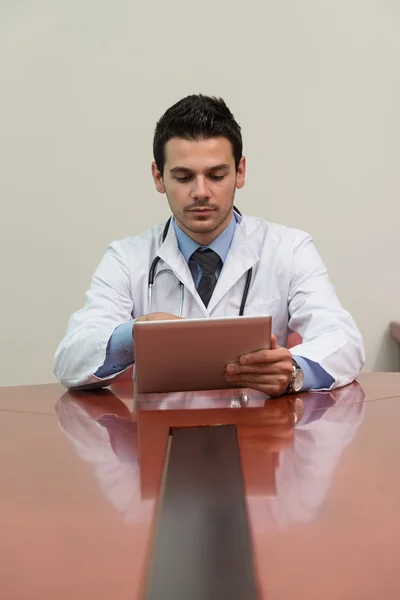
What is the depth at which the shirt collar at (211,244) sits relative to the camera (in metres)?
2.00

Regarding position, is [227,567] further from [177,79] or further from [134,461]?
[177,79]

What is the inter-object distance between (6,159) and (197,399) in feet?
6.09

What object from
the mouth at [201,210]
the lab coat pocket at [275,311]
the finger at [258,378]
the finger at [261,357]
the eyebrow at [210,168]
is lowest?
the lab coat pocket at [275,311]

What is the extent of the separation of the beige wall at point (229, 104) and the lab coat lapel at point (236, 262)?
80 cm

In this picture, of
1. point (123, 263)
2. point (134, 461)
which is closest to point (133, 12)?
point (123, 263)

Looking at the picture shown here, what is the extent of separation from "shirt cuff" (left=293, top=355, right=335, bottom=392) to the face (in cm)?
62

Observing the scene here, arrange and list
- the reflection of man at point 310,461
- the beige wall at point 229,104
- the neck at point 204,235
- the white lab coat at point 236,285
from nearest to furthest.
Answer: the reflection of man at point 310,461 → the white lab coat at point 236,285 → the neck at point 204,235 → the beige wall at point 229,104

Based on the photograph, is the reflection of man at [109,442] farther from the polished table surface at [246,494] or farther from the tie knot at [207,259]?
the tie knot at [207,259]

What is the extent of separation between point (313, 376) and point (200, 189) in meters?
0.68

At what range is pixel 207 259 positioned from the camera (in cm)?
200

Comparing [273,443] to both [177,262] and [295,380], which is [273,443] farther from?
[177,262]

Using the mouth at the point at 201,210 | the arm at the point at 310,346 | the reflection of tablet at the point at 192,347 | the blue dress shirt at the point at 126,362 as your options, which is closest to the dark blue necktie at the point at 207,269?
the mouth at the point at 201,210

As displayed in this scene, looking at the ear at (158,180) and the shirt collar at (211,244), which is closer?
the shirt collar at (211,244)

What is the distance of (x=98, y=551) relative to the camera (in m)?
0.55
